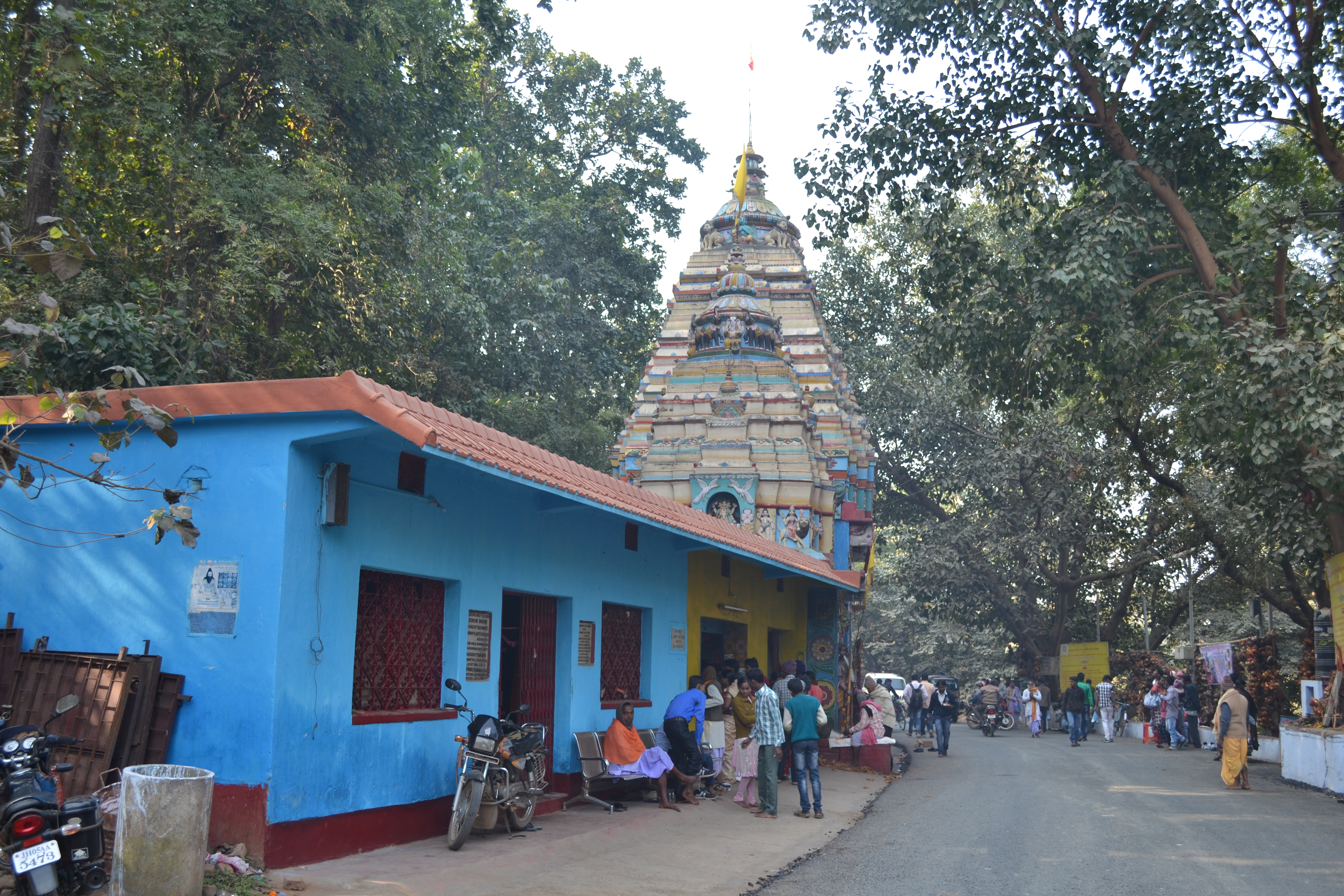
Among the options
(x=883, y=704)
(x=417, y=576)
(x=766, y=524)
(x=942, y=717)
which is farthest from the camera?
(x=766, y=524)

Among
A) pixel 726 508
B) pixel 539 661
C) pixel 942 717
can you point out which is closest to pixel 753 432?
pixel 726 508

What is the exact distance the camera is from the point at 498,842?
9.20m

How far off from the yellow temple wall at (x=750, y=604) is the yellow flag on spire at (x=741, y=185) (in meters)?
16.1

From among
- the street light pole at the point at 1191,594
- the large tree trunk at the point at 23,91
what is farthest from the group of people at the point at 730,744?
the street light pole at the point at 1191,594

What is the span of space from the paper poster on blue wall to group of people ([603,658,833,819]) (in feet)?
17.3

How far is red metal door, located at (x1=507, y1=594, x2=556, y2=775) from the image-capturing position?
11.3 m

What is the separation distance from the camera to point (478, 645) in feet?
32.8

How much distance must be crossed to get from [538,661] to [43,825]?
20.1 feet

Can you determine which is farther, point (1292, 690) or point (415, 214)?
point (1292, 690)

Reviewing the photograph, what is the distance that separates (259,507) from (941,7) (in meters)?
13.0

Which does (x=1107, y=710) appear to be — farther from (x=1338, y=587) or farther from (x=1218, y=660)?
(x=1338, y=587)

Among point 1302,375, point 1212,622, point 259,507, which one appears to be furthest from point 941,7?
point 1212,622

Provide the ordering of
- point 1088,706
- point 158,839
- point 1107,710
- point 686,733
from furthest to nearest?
1. point 1107,710
2. point 1088,706
3. point 686,733
4. point 158,839

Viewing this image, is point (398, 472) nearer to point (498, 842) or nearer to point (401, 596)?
point (401, 596)
